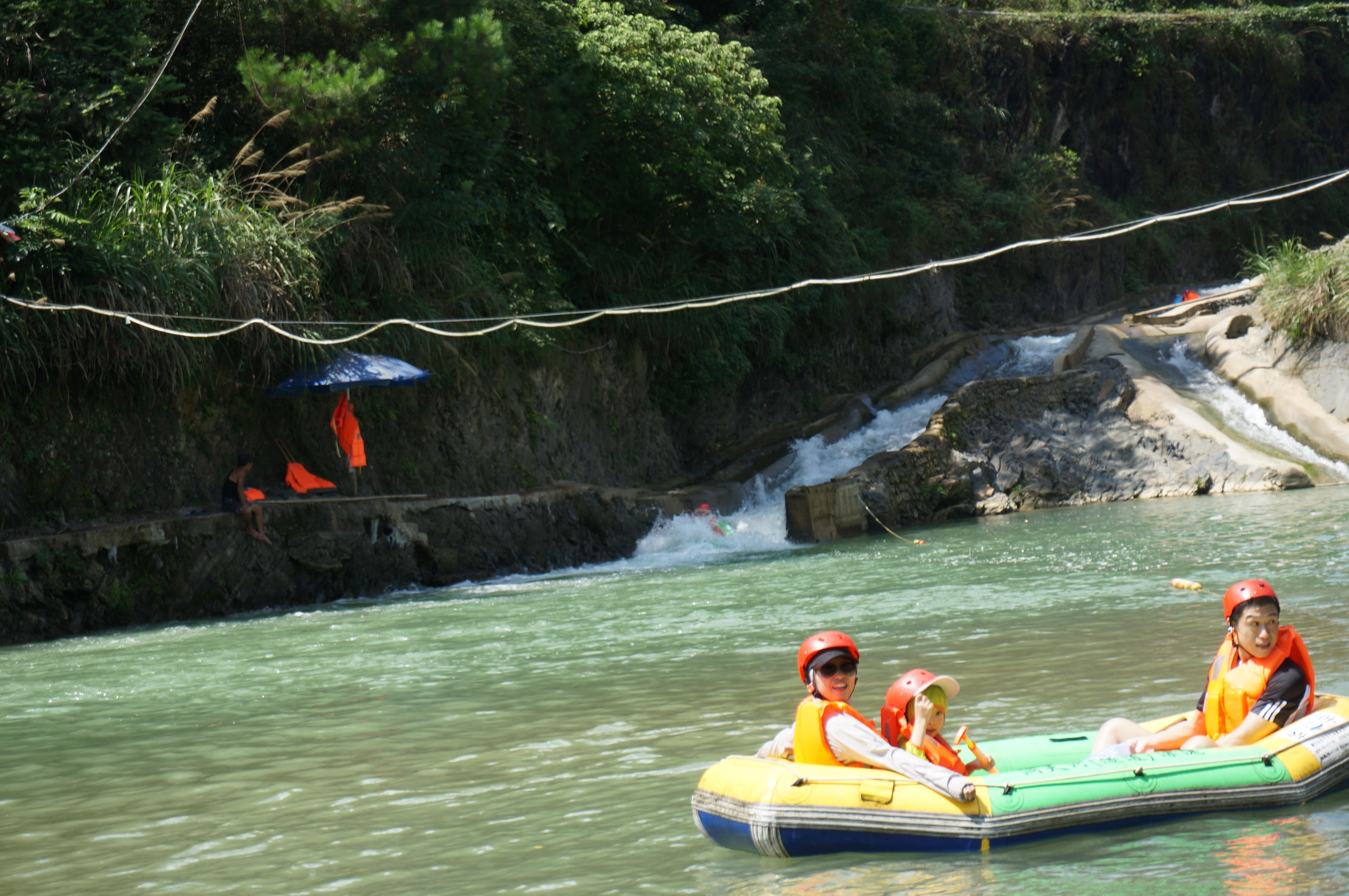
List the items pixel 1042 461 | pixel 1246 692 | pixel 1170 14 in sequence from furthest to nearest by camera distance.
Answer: pixel 1170 14 → pixel 1042 461 → pixel 1246 692

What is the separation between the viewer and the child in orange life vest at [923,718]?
508cm

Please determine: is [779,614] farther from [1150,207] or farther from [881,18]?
[1150,207]

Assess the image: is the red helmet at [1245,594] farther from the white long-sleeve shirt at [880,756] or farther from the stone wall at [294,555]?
A: the stone wall at [294,555]

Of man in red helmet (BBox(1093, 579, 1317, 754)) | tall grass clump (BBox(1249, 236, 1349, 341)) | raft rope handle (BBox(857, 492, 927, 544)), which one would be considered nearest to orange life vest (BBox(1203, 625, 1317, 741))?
man in red helmet (BBox(1093, 579, 1317, 754))

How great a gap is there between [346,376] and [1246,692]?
413 inches

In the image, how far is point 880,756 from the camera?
4.98m

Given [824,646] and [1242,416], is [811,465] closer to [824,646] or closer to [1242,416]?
[1242,416]

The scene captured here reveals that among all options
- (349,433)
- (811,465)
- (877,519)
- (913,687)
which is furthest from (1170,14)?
(913,687)

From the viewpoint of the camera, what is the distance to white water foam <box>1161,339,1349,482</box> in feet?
60.1

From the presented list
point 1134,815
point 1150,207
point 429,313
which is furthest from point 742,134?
point 1150,207

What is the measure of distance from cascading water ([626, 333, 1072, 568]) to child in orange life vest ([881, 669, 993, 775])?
10020 millimetres

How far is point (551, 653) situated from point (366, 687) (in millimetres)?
1497

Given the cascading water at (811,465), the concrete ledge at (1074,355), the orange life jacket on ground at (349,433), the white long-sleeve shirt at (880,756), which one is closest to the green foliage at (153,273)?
the orange life jacket on ground at (349,433)

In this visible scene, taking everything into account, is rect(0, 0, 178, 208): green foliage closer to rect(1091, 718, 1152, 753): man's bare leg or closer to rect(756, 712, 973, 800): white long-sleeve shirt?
rect(756, 712, 973, 800): white long-sleeve shirt
